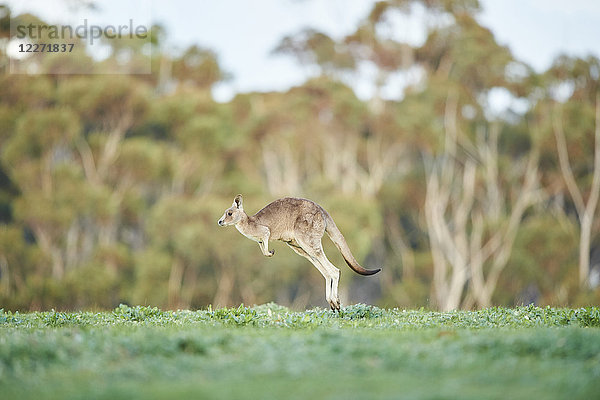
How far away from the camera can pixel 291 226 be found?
1394 cm

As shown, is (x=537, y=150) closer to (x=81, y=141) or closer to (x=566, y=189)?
(x=566, y=189)

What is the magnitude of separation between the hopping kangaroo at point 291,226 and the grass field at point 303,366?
11.4 feet

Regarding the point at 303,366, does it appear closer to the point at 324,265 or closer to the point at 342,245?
the point at 324,265

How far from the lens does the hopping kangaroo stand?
1376cm

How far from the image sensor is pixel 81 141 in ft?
148

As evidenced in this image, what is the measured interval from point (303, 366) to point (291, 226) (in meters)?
6.65

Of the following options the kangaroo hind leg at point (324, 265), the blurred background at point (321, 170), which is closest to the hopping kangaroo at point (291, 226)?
the kangaroo hind leg at point (324, 265)

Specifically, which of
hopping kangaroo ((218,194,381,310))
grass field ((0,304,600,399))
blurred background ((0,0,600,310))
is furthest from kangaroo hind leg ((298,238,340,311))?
blurred background ((0,0,600,310))

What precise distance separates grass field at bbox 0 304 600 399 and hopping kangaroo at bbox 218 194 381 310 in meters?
3.46

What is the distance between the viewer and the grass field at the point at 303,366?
6453mm

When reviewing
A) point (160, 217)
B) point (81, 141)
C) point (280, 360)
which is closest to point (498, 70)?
point (160, 217)

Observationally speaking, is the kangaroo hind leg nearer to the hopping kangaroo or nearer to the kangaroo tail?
the hopping kangaroo

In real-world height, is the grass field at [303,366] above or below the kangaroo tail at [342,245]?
below

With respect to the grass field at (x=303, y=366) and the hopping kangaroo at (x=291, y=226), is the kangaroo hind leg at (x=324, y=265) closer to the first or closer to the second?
the hopping kangaroo at (x=291, y=226)
